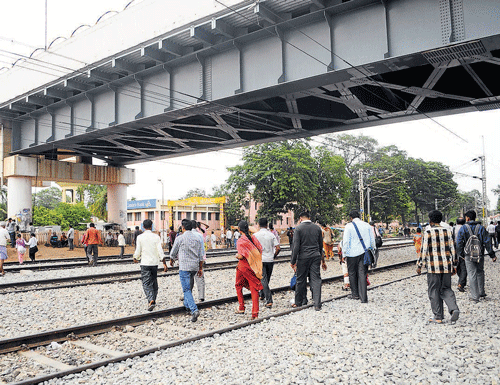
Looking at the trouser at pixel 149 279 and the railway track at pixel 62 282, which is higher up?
the trouser at pixel 149 279

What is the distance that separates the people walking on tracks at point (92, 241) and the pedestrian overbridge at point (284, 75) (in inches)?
198

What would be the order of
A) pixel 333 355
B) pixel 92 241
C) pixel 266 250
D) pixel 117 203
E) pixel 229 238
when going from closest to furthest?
pixel 333 355 < pixel 266 250 < pixel 92 241 < pixel 117 203 < pixel 229 238

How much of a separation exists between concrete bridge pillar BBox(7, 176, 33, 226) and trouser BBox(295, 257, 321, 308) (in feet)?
81.5

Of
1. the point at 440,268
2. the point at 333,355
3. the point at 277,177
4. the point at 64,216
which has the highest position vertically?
the point at 277,177

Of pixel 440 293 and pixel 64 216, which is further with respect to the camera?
pixel 64 216

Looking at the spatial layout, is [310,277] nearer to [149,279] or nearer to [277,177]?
[149,279]

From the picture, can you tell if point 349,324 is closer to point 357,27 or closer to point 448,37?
point 448,37

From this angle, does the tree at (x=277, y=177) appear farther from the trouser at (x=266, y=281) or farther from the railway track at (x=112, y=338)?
the railway track at (x=112, y=338)

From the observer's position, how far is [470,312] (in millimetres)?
8398

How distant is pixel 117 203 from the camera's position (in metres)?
37.4

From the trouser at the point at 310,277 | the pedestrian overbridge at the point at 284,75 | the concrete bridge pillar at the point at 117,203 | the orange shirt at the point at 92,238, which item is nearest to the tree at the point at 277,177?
the concrete bridge pillar at the point at 117,203

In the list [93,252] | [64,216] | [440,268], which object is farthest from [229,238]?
[64,216]

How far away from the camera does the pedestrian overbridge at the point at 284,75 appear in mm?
12570

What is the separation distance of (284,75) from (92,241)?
11.3 meters
